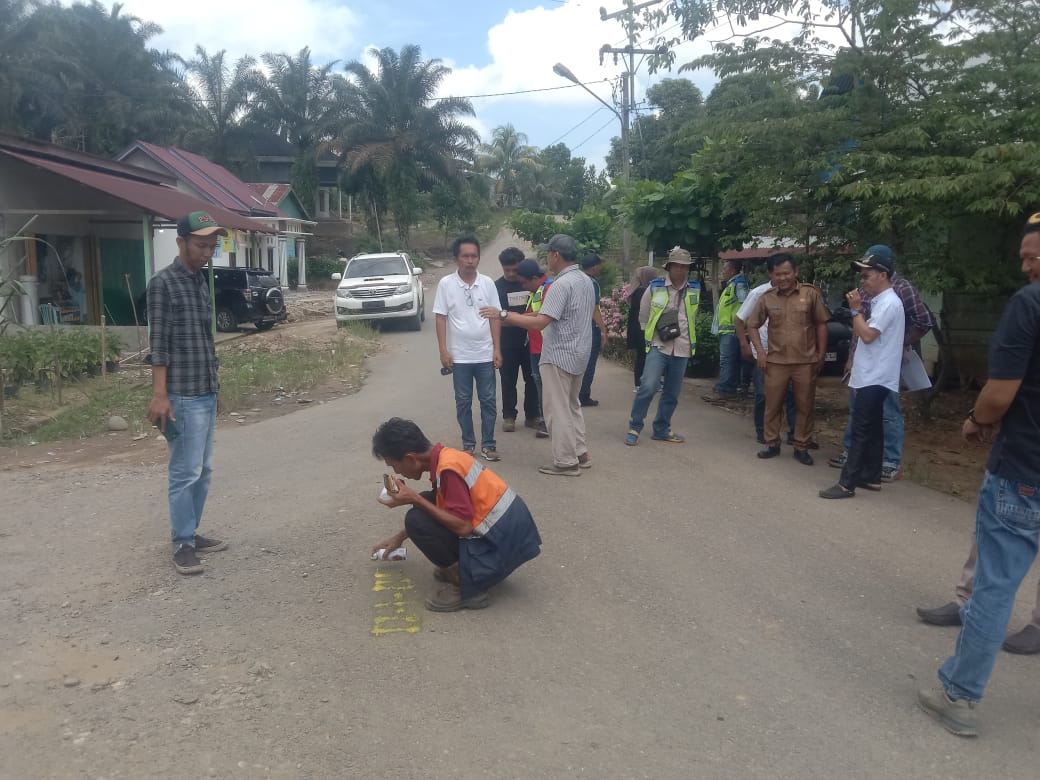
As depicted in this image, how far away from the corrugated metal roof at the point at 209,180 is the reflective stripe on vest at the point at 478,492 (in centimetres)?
2856

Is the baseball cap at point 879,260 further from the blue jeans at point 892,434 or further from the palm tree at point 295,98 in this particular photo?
the palm tree at point 295,98

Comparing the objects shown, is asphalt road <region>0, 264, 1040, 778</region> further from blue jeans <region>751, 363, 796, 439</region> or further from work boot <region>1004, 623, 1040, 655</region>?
blue jeans <region>751, 363, 796, 439</region>

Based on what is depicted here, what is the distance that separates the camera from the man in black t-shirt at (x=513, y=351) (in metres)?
8.37

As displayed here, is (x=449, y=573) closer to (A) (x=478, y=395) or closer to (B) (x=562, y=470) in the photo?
(B) (x=562, y=470)

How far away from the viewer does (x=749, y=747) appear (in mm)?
3246

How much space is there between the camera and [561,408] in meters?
6.80

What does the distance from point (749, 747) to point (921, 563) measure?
2515mm

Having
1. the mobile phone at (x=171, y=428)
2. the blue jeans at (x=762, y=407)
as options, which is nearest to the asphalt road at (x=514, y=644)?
the mobile phone at (x=171, y=428)

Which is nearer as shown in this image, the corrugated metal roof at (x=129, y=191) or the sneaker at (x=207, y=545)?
the sneaker at (x=207, y=545)

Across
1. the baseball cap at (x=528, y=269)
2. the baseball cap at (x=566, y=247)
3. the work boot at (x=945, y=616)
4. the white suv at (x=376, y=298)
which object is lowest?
the work boot at (x=945, y=616)

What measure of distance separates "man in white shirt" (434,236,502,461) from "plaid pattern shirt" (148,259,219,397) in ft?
7.56

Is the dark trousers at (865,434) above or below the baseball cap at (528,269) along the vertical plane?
below

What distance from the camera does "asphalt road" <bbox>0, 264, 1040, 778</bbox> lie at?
3219 mm

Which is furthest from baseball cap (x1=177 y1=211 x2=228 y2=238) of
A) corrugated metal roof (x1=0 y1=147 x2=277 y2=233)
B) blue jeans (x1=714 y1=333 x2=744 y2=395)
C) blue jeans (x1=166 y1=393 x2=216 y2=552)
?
corrugated metal roof (x1=0 y1=147 x2=277 y2=233)
